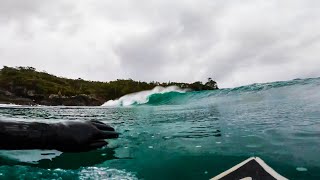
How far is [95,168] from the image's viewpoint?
235 inches

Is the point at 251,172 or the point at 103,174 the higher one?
the point at 251,172

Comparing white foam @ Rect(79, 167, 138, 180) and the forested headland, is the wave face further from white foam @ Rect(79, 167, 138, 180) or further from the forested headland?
the forested headland

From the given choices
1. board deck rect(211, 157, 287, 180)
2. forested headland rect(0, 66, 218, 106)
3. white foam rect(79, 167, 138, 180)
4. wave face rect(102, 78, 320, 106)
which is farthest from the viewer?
forested headland rect(0, 66, 218, 106)

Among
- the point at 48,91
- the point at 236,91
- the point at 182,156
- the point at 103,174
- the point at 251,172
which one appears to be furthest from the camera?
the point at 48,91

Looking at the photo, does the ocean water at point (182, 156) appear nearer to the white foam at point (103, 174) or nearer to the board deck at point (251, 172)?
the white foam at point (103, 174)

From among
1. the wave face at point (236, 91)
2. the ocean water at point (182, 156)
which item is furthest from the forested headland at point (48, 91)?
the ocean water at point (182, 156)

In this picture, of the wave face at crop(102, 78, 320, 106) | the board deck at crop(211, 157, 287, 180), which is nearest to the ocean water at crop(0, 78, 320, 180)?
the board deck at crop(211, 157, 287, 180)

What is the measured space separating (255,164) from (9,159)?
196 inches

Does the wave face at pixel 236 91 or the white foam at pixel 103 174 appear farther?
the wave face at pixel 236 91

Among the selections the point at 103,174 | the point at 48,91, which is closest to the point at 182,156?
the point at 103,174

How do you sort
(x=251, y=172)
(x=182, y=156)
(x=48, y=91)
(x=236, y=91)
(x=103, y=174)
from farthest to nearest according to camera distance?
(x=48, y=91)
(x=236, y=91)
(x=182, y=156)
(x=103, y=174)
(x=251, y=172)

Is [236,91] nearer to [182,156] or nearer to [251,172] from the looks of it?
[182,156]

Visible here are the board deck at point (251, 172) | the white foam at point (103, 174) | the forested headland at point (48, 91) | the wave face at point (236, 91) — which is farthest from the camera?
the forested headland at point (48, 91)

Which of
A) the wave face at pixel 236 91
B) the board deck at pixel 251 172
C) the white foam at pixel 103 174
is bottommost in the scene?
the white foam at pixel 103 174
